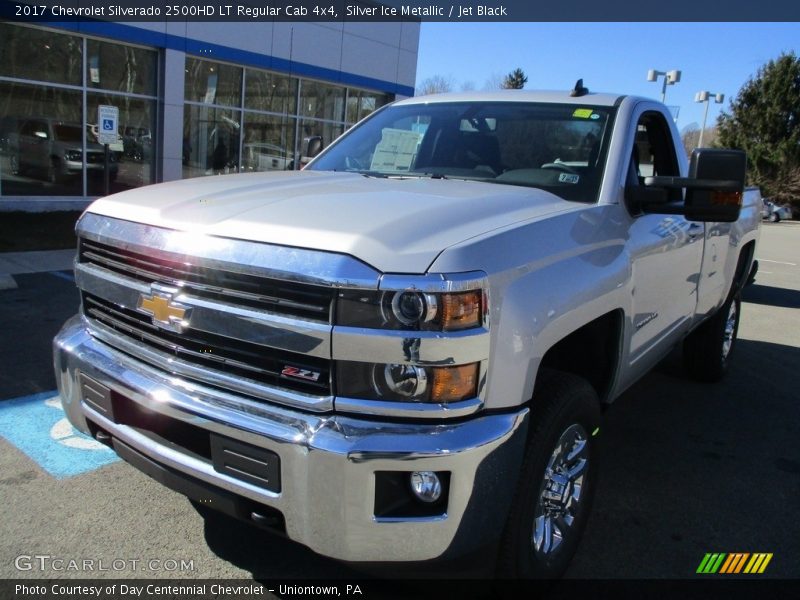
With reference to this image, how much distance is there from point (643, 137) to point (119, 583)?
3357 mm

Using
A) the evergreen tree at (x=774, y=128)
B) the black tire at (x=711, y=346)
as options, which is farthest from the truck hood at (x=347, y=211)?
the evergreen tree at (x=774, y=128)

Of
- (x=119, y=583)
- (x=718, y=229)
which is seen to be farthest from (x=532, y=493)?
(x=718, y=229)

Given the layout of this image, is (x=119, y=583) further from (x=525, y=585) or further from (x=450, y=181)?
(x=450, y=181)

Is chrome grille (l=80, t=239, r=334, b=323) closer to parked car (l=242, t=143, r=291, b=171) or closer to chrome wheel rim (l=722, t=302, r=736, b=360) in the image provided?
chrome wheel rim (l=722, t=302, r=736, b=360)

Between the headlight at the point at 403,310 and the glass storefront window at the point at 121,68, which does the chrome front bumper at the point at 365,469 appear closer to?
the headlight at the point at 403,310

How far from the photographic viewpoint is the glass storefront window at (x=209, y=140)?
15680mm

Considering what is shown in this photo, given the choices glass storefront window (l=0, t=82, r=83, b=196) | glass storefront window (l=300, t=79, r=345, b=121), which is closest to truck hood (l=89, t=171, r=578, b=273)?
glass storefront window (l=0, t=82, r=83, b=196)

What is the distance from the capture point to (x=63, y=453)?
3.59 meters

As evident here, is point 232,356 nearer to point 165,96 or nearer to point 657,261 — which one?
point 657,261

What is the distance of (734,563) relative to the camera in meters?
3.00

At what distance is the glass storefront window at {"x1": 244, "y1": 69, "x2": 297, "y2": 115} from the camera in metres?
16.7

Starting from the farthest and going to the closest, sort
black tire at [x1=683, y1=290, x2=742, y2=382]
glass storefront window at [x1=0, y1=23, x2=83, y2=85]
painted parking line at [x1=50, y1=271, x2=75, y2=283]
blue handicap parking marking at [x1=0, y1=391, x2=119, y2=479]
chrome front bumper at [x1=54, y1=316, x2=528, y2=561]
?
glass storefront window at [x1=0, y1=23, x2=83, y2=85]
painted parking line at [x1=50, y1=271, x2=75, y2=283]
black tire at [x1=683, y1=290, x2=742, y2=382]
blue handicap parking marking at [x1=0, y1=391, x2=119, y2=479]
chrome front bumper at [x1=54, y1=316, x2=528, y2=561]

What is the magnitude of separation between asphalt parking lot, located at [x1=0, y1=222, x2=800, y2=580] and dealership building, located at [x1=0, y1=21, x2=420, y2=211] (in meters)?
9.31

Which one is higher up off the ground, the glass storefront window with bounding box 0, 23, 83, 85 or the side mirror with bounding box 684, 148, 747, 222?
the glass storefront window with bounding box 0, 23, 83, 85
